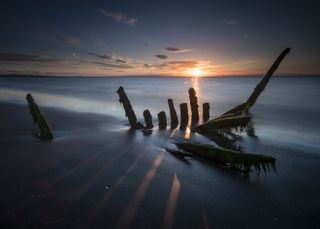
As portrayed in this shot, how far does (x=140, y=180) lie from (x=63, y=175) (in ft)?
8.89

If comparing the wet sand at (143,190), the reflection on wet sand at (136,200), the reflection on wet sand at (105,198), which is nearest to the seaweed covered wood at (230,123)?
the wet sand at (143,190)

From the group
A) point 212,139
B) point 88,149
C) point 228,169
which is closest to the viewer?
point 228,169

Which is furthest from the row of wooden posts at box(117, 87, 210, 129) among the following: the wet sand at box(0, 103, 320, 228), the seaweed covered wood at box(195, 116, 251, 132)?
the wet sand at box(0, 103, 320, 228)

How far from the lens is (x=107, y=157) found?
8953mm

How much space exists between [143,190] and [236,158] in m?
3.42

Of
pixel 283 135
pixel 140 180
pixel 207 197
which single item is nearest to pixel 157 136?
pixel 140 180

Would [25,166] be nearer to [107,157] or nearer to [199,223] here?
[107,157]

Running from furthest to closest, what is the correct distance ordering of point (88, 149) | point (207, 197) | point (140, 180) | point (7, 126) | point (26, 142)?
point (7, 126)
point (26, 142)
point (88, 149)
point (140, 180)
point (207, 197)

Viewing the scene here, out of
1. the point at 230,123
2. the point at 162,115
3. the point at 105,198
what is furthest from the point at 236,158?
the point at 162,115

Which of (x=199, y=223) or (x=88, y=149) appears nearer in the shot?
(x=199, y=223)

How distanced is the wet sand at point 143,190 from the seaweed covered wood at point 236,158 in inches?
12.6

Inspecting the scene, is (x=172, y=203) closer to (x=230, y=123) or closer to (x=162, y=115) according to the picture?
(x=230, y=123)

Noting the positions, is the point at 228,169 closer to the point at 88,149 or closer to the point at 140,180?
the point at 140,180

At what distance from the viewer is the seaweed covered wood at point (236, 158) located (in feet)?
21.5
